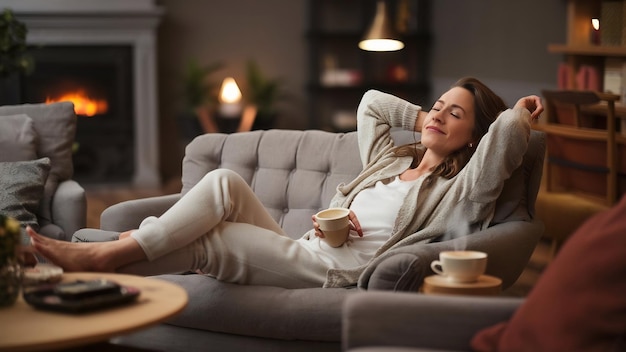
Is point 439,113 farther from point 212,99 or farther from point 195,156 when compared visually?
point 212,99

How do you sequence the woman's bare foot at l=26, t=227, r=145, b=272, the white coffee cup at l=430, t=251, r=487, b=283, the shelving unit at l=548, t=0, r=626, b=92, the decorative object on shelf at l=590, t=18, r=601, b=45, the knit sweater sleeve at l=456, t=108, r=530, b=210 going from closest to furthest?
the white coffee cup at l=430, t=251, r=487, b=283 < the woman's bare foot at l=26, t=227, r=145, b=272 < the knit sweater sleeve at l=456, t=108, r=530, b=210 < the decorative object on shelf at l=590, t=18, r=601, b=45 < the shelving unit at l=548, t=0, r=626, b=92

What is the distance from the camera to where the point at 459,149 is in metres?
2.89

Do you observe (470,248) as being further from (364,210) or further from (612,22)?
(612,22)

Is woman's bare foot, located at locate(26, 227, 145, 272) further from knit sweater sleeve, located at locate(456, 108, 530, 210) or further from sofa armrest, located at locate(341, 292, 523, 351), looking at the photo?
knit sweater sleeve, located at locate(456, 108, 530, 210)

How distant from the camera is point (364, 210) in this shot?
2877 millimetres

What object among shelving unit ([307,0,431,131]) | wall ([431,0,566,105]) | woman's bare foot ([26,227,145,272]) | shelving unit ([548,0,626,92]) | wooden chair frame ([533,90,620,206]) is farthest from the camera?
shelving unit ([307,0,431,131])

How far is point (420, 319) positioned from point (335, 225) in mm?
738

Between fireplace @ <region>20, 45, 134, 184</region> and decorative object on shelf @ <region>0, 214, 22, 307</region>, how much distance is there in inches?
196

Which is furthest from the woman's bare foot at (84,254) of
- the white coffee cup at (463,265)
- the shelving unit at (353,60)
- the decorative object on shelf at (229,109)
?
the shelving unit at (353,60)

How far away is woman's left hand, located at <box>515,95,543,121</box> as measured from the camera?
2811 millimetres

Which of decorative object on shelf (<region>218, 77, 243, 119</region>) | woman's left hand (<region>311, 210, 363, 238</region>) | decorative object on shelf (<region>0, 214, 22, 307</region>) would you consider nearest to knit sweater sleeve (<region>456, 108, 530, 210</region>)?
woman's left hand (<region>311, 210, 363, 238</region>)

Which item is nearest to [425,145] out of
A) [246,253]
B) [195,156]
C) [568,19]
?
[246,253]

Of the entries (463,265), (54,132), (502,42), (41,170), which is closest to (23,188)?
(41,170)

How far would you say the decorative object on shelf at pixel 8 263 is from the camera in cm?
202
